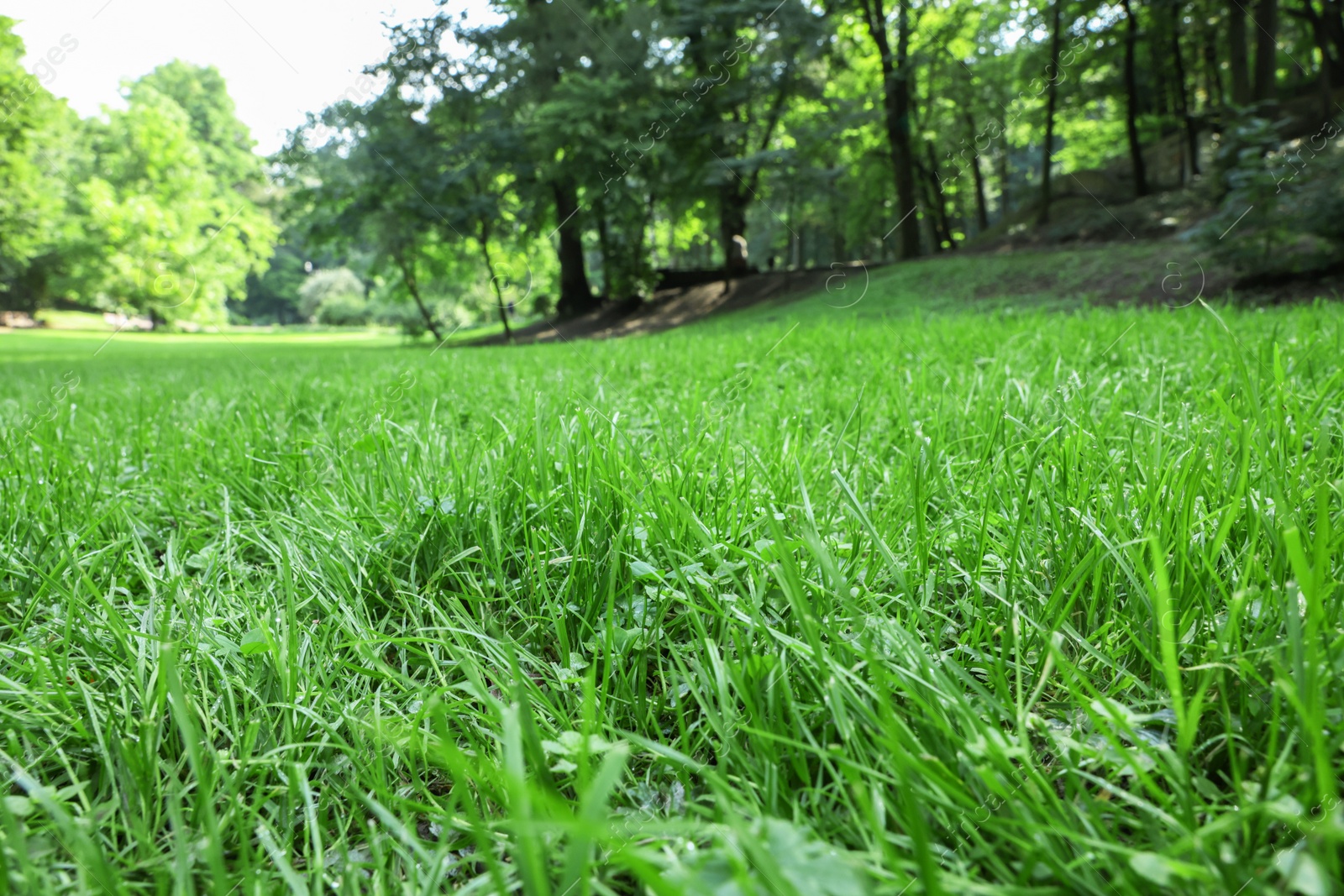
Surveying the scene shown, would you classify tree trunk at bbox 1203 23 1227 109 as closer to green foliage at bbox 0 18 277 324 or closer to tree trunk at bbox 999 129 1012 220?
tree trunk at bbox 999 129 1012 220

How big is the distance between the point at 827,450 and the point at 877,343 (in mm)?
2298

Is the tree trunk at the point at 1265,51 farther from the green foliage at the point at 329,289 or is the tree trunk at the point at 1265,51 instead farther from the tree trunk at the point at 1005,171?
the green foliage at the point at 329,289

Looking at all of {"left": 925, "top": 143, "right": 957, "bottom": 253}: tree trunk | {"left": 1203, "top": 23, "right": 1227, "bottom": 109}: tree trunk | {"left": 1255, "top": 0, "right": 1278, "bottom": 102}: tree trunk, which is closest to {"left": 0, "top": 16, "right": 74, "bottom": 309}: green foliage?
{"left": 1255, "top": 0, "right": 1278, "bottom": 102}: tree trunk

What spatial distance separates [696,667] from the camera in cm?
89

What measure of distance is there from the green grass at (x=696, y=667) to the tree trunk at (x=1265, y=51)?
13.3 metres

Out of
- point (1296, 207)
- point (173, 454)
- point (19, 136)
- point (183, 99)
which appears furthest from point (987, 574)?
point (183, 99)

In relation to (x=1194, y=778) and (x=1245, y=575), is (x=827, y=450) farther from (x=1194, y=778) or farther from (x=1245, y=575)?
(x=1194, y=778)

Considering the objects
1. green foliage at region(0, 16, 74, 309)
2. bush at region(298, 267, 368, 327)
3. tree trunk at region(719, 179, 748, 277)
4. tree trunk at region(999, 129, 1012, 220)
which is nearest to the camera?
green foliage at region(0, 16, 74, 309)

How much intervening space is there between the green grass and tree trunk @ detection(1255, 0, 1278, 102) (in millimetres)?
13334

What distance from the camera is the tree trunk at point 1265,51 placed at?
1048cm

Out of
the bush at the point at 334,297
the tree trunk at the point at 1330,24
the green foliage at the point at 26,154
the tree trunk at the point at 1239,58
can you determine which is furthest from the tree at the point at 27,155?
the tree trunk at the point at 1330,24

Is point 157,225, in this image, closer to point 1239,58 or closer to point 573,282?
point 573,282

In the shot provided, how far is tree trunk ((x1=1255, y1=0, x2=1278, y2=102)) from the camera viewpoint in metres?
10.5

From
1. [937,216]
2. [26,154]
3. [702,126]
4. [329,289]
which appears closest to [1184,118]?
[937,216]
